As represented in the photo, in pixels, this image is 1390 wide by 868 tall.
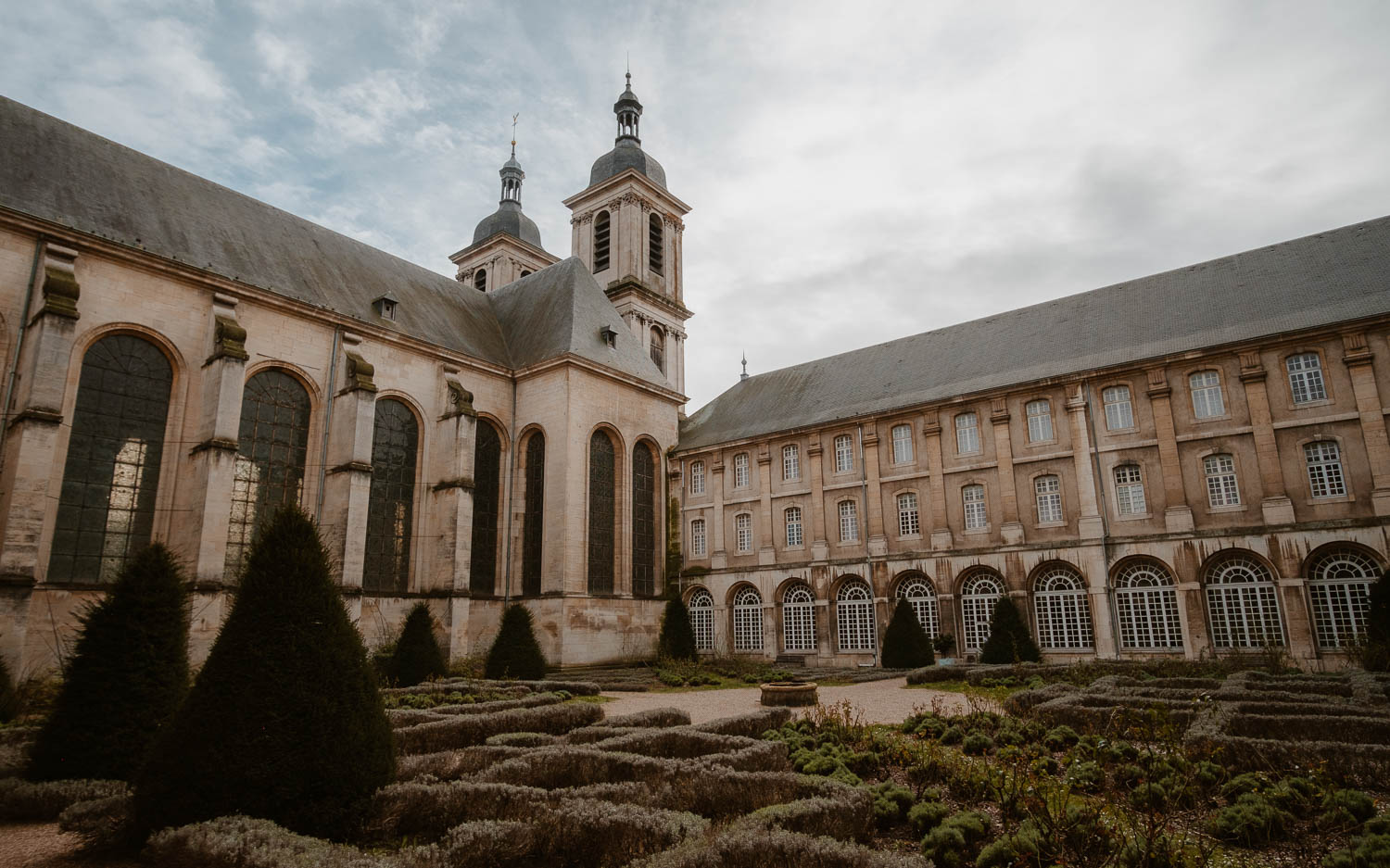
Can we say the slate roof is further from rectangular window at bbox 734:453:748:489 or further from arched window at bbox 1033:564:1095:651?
arched window at bbox 1033:564:1095:651

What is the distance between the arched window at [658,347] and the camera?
37.7 m

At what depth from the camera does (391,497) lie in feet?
72.4

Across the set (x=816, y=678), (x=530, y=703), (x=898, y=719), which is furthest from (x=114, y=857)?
(x=816, y=678)

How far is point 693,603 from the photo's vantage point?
93.2ft

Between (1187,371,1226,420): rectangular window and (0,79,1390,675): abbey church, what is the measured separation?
0.07 meters

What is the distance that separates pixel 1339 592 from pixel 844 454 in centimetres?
1288

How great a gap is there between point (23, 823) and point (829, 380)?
25699mm

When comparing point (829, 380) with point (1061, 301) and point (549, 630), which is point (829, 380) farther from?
point (549, 630)

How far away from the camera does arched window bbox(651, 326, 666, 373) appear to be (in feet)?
124

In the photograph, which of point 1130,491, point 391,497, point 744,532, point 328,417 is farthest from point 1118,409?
point 328,417

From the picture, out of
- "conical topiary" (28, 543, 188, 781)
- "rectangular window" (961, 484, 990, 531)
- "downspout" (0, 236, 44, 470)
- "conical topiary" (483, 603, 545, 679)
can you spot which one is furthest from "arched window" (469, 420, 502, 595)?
"conical topiary" (28, 543, 188, 781)

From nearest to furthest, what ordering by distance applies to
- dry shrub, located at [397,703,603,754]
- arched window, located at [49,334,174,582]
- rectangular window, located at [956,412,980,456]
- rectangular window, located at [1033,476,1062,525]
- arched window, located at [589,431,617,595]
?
1. dry shrub, located at [397,703,603,754]
2. arched window, located at [49,334,174,582]
3. rectangular window, located at [1033,476,1062,525]
4. rectangular window, located at [956,412,980,456]
5. arched window, located at [589,431,617,595]

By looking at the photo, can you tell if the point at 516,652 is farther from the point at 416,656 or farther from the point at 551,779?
the point at 551,779

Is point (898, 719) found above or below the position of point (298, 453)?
below
